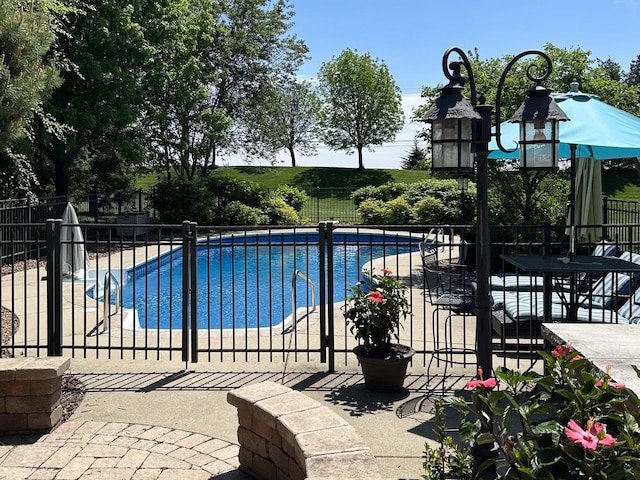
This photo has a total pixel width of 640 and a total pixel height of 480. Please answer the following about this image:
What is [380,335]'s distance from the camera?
5.29 m

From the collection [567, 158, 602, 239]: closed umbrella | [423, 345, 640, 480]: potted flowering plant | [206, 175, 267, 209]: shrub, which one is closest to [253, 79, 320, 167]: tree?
[206, 175, 267, 209]: shrub

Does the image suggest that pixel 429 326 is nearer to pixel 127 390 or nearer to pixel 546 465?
pixel 127 390

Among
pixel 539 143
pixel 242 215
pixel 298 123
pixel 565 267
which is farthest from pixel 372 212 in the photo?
pixel 298 123

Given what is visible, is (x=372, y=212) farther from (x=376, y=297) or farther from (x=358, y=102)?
(x=358, y=102)

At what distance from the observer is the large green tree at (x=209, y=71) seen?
1872 centimetres

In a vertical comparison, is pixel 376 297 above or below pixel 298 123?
below

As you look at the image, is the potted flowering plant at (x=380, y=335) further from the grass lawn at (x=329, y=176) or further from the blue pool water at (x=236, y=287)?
the grass lawn at (x=329, y=176)

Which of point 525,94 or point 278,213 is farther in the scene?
point 278,213

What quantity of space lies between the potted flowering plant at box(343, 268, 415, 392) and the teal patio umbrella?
5.13 ft

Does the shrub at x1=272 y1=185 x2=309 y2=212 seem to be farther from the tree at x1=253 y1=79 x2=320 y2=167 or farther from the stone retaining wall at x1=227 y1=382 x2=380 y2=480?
the stone retaining wall at x1=227 y1=382 x2=380 y2=480

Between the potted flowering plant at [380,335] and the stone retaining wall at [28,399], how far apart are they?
2295 millimetres

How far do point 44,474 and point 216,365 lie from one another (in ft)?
7.82

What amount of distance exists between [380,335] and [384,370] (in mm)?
294

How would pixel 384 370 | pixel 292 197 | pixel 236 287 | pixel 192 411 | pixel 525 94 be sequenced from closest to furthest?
pixel 192 411 < pixel 384 370 < pixel 525 94 < pixel 236 287 < pixel 292 197
